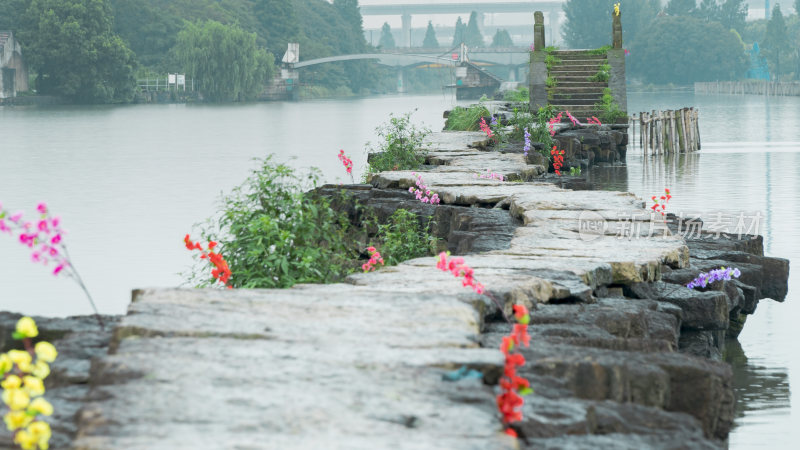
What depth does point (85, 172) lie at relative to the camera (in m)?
26.0

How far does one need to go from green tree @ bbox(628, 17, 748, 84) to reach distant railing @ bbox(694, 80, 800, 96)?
8295mm

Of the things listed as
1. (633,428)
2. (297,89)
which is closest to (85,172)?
(633,428)

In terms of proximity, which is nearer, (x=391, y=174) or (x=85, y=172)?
(x=391, y=174)

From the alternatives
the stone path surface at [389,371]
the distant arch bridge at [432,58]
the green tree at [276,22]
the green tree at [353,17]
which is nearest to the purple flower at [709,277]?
the stone path surface at [389,371]

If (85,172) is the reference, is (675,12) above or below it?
above

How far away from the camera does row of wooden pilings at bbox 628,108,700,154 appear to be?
27342 millimetres

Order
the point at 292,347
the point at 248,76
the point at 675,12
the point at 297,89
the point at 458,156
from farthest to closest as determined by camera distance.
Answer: the point at 675,12 < the point at 297,89 < the point at 248,76 < the point at 458,156 < the point at 292,347

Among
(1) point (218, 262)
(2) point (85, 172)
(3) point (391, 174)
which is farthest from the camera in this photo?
(2) point (85, 172)

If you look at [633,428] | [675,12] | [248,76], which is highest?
[675,12]

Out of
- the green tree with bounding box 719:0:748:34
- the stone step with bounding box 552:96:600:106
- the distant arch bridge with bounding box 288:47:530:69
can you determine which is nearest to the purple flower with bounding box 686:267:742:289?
the stone step with bounding box 552:96:600:106

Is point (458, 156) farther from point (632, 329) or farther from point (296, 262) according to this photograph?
point (632, 329)

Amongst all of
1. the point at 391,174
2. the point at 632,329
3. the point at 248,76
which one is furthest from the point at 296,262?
the point at 248,76

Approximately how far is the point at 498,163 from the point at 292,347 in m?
9.79

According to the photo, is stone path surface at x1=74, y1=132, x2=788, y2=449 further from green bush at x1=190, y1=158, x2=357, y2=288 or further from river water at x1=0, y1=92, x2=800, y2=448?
river water at x1=0, y1=92, x2=800, y2=448
